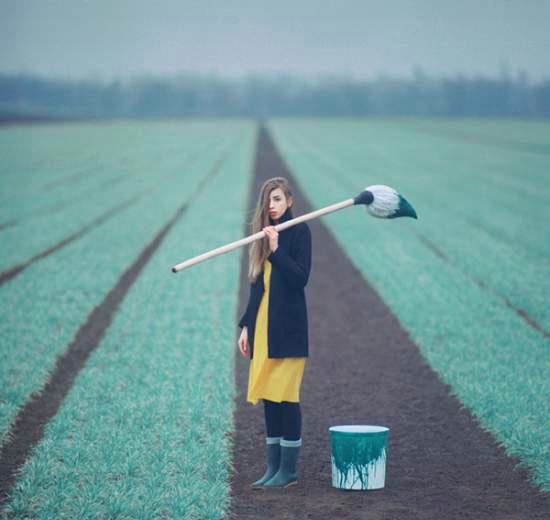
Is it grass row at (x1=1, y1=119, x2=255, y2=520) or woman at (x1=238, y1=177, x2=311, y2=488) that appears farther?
woman at (x1=238, y1=177, x2=311, y2=488)

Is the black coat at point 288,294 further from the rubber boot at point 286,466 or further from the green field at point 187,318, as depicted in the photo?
the green field at point 187,318

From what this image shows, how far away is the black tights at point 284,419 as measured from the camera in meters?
6.77

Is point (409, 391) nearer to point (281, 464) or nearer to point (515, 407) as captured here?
point (515, 407)

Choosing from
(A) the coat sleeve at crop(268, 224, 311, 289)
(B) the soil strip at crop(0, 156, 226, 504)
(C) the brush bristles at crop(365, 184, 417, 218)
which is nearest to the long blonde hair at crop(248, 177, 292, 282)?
(A) the coat sleeve at crop(268, 224, 311, 289)

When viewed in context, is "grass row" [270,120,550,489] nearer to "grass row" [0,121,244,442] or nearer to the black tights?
the black tights

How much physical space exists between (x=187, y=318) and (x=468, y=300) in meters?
4.13

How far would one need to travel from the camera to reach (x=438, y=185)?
39094 mm

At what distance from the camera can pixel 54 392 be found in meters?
10.1

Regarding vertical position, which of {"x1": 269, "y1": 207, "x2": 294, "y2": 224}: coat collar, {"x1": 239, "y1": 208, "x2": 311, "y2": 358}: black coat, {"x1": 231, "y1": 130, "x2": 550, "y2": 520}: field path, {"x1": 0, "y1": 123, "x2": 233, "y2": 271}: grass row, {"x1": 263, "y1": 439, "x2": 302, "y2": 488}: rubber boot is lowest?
{"x1": 0, "y1": 123, "x2": 233, "y2": 271}: grass row

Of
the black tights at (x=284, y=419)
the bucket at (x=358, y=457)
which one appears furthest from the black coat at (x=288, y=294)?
the bucket at (x=358, y=457)

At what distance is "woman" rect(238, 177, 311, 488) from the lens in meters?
6.69

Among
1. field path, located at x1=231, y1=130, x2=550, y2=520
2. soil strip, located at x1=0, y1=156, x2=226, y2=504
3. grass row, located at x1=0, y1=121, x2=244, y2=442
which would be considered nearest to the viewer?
field path, located at x1=231, y1=130, x2=550, y2=520

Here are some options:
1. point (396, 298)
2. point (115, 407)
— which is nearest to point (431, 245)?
point (396, 298)

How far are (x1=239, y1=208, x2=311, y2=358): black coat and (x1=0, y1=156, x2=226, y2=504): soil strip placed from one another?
2.02 meters
